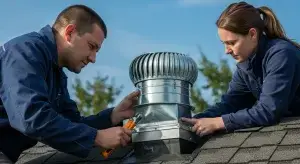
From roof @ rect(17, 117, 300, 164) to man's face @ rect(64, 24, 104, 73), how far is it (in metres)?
0.53

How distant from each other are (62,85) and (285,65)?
1.22 m

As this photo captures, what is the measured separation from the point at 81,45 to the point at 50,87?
0.28 m

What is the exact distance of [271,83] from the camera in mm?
3072

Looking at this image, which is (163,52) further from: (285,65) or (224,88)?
(224,88)

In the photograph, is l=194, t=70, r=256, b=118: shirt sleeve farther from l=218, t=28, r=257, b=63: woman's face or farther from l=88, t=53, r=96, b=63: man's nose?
l=88, t=53, r=96, b=63: man's nose

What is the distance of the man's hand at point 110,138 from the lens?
9.63 ft

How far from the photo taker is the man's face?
3.18 metres

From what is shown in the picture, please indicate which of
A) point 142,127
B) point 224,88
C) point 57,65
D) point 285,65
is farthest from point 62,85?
point 224,88

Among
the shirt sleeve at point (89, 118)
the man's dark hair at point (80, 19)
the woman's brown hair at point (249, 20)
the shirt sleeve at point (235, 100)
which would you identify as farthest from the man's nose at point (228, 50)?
the shirt sleeve at point (89, 118)

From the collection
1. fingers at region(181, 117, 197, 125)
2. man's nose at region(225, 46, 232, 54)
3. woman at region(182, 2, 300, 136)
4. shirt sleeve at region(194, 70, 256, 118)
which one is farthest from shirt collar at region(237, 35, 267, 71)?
fingers at region(181, 117, 197, 125)

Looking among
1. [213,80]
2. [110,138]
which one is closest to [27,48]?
[110,138]

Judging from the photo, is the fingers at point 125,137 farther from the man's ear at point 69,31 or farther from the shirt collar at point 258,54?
the shirt collar at point 258,54

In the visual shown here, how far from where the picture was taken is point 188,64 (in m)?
3.32

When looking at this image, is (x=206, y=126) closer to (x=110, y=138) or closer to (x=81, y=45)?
(x=110, y=138)
